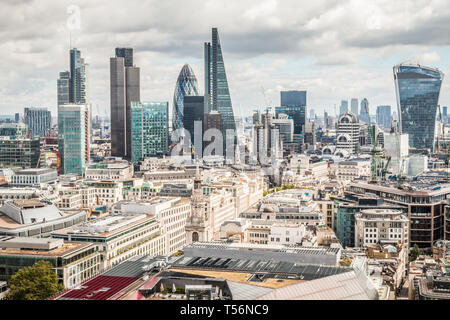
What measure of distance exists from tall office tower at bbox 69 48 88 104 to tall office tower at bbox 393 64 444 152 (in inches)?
1586

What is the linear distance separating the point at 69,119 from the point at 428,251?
29.6 m

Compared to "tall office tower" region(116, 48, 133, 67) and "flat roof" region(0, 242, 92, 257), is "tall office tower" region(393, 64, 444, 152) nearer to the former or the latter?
"tall office tower" region(116, 48, 133, 67)

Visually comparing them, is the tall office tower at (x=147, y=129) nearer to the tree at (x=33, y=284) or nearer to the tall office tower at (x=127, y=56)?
the tall office tower at (x=127, y=56)

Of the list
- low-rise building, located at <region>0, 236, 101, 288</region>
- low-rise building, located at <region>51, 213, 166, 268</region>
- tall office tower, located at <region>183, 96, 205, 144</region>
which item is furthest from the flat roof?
tall office tower, located at <region>183, 96, 205, 144</region>

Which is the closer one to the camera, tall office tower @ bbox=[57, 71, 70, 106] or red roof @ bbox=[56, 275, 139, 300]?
red roof @ bbox=[56, 275, 139, 300]

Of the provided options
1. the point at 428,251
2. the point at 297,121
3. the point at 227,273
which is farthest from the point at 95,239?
the point at 297,121

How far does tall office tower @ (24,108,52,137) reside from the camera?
80.1 metres

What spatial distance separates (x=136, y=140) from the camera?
59.4 meters

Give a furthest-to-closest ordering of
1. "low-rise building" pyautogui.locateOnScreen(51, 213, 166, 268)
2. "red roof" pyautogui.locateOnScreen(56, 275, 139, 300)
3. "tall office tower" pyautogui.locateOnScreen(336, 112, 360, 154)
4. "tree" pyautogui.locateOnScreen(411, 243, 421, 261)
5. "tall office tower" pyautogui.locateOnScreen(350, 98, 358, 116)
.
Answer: "tall office tower" pyautogui.locateOnScreen(350, 98, 358, 116)
"tall office tower" pyautogui.locateOnScreen(336, 112, 360, 154)
"tree" pyautogui.locateOnScreen(411, 243, 421, 261)
"low-rise building" pyautogui.locateOnScreen(51, 213, 166, 268)
"red roof" pyautogui.locateOnScreen(56, 275, 139, 300)

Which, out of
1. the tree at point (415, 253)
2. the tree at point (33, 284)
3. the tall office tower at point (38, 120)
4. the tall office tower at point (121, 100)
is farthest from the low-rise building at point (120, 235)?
the tall office tower at point (38, 120)

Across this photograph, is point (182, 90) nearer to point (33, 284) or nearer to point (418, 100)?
point (418, 100)

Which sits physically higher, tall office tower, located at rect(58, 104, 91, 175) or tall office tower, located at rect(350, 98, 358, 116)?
tall office tower, located at rect(350, 98, 358, 116)

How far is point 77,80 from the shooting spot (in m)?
80.5

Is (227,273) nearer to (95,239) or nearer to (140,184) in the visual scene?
(95,239)
